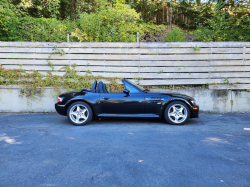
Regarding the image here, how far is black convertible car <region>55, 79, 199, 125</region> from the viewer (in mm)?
5363

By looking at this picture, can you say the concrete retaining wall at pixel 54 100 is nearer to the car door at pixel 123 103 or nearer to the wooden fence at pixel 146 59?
the wooden fence at pixel 146 59

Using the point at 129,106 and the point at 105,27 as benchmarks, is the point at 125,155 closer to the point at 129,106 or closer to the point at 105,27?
the point at 129,106

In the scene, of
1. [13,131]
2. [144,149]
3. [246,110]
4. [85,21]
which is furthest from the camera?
[85,21]

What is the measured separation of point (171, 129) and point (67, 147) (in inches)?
97.5

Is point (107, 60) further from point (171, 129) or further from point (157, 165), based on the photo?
point (157, 165)

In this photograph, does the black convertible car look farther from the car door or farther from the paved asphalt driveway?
the paved asphalt driveway

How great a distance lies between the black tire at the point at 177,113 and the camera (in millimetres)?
5363

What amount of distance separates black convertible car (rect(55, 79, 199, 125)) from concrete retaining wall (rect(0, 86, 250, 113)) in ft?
7.15

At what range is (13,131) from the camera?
480 cm

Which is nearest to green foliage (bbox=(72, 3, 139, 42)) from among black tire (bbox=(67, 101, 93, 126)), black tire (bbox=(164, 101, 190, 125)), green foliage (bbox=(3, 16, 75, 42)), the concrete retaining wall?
green foliage (bbox=(3, 16, 75, 42))

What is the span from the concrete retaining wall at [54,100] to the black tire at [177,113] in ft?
7.37

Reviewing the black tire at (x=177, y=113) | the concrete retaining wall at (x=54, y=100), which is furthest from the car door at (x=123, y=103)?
the concrete retaining wall at (x=54, y=100)

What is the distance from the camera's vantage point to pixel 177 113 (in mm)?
5414

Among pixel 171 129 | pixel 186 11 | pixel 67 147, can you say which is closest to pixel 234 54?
pixel 171 129
